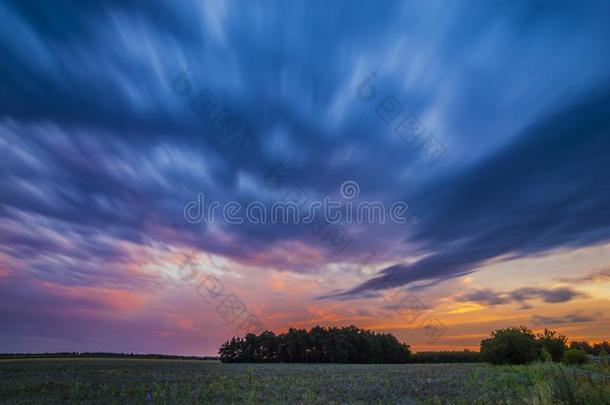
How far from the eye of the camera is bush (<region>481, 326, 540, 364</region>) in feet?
167

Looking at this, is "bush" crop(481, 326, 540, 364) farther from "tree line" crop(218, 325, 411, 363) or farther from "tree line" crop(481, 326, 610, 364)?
"tree line" crop(218, 325, 411, 363)

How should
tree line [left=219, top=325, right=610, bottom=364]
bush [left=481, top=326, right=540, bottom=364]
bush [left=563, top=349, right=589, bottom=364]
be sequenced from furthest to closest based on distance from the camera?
tree line [left=219, top=325, right=610, bottom=364] < bush [left=481, top=326, right=540, bottom=364] < bush [left=563, top=349, right=589, bottom=364]

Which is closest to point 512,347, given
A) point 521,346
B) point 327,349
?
point 521,346

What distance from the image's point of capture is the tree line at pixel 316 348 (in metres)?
117

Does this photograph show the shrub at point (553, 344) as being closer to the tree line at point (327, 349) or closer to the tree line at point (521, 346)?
the tree line at point (521, 346)

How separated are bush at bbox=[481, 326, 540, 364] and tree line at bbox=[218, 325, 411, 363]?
66.5m

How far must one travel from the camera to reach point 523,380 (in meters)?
25.6

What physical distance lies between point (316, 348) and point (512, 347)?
76.0m

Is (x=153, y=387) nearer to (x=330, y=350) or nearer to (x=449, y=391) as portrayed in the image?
(x=449, y=391)

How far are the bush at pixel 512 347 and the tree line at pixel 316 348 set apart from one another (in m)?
66.5

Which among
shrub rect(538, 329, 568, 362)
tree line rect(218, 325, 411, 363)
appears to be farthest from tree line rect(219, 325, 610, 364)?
shrub rect(538, 329, 568, 362)

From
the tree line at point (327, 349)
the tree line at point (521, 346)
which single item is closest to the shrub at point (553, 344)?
the tree line at point (521, 346)

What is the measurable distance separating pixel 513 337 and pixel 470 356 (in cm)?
6656

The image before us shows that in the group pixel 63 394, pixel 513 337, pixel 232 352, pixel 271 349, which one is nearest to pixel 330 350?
pixel 271 349
